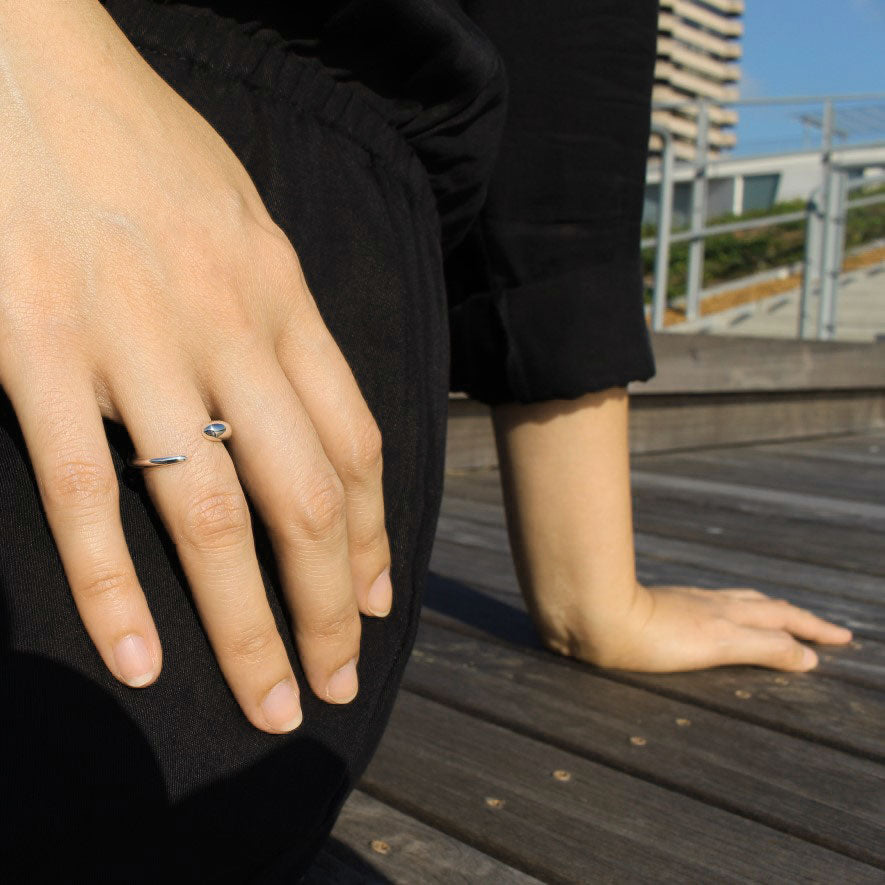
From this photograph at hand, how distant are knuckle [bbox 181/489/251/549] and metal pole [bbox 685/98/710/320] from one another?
3617 millimetres

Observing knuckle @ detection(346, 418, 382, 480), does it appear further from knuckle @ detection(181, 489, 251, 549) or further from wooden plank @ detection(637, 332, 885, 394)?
wooden plank @ detection(637, 332, 885, 394)

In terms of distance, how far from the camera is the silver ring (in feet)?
1.43

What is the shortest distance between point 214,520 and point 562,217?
1.78ft

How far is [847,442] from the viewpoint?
10.5 feet

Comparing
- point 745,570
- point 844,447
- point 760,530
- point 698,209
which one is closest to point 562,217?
point 745,570

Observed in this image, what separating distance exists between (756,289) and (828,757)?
5281 mm

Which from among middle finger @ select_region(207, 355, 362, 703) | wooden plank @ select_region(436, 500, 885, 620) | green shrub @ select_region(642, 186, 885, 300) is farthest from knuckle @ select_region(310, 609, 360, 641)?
green shrub @ select_region(642, 186, 885, 300)

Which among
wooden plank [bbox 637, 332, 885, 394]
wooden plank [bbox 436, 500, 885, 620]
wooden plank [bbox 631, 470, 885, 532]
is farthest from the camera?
wooden plank [bbox 637, 332, 885, 394]

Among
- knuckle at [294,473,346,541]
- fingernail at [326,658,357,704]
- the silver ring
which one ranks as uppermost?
the silver ring

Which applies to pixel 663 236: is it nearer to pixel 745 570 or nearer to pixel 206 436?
pixel 745 570

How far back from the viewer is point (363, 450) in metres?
0.51

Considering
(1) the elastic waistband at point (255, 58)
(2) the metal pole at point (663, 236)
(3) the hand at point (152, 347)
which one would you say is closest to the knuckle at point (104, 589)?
(3) the hand at point (152, 347)

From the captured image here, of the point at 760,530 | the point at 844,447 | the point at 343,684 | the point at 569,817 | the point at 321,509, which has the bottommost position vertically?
the point at 844,447

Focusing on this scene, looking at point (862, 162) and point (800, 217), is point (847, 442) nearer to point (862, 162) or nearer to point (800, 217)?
point (800, 217)
